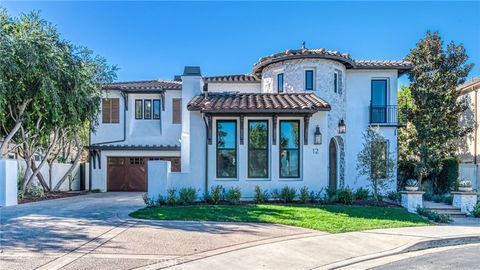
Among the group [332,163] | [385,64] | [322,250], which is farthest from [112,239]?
[385,64]

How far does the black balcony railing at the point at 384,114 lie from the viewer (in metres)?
18.4

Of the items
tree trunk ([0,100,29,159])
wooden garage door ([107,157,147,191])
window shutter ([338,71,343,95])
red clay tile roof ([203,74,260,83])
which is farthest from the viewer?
wooden garage door ([107,157,147,191])

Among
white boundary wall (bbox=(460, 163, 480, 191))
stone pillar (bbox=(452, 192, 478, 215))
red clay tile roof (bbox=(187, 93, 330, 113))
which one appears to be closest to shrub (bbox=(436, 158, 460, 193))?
white boundary wall (bbox=(460, 163, 480, 191))

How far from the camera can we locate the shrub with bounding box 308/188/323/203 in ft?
47.5

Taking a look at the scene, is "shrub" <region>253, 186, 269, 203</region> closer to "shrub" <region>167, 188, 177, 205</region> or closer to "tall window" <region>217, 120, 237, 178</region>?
"tall window" <region>217, 120, 237, 178</region>

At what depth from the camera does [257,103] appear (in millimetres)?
14742

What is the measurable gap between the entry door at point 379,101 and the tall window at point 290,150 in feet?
17.8

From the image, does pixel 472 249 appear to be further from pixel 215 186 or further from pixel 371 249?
pixel 215 186

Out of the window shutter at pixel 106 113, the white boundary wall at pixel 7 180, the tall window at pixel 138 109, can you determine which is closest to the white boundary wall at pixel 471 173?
the tall window at pixel 138 109

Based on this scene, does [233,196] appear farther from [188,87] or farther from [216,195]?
[188,87]

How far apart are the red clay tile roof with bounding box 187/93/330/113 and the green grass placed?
3.61m

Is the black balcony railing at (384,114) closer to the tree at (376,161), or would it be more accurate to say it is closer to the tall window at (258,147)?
the tree at (376,161)

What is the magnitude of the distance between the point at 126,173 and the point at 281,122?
1320cm

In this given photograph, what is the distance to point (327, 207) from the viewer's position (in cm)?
1328
